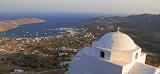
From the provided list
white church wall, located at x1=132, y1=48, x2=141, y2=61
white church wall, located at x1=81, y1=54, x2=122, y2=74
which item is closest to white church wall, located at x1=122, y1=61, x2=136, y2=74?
white church wall, located at x1=81, y1=54, x2=122, y2=74

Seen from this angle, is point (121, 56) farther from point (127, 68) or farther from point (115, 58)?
point (127, 68)

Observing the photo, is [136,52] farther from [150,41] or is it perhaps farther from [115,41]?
[150,41]

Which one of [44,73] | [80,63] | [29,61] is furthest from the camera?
[29,61]

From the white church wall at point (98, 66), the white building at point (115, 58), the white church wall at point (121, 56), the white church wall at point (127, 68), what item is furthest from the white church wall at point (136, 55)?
the white church wall at point (98, 66)

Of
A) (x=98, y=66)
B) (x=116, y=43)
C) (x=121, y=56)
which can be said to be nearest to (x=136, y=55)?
(x=121, y=56)

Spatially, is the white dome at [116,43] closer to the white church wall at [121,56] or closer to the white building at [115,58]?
the white building at [115,58]

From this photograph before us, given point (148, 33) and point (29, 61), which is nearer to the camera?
point (29, 61)

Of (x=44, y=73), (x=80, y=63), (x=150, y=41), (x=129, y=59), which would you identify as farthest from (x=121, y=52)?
(x=150, y=41)
